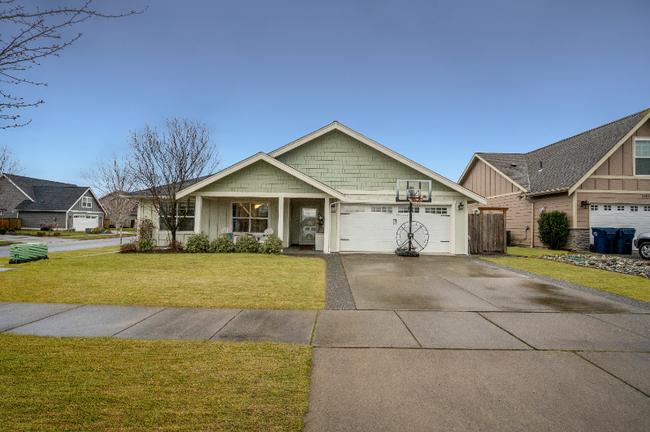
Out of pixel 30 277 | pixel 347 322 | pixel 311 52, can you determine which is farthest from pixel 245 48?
pixel 347 322

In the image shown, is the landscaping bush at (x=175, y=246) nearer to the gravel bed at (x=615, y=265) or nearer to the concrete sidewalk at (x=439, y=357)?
the concrete sidewalk at (x=439, y=357)

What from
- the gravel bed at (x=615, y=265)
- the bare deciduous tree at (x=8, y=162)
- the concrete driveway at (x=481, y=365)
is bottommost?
the concrete driveway at (x=481, y=365)

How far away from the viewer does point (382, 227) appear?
47.9 ft

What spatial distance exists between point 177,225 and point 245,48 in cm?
961

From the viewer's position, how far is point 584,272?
31.8 ft

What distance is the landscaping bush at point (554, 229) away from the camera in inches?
647

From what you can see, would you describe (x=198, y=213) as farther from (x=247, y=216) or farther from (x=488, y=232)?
(x=488, y=232)

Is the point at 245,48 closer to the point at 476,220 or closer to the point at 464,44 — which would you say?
the point at 464,44

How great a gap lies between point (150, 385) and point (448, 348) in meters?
3.22

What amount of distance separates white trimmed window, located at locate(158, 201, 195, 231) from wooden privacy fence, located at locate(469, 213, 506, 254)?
45.8 ft

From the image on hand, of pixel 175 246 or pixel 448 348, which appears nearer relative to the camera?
pixel 448 348

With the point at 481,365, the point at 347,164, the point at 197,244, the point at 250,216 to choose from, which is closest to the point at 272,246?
the point at 250,216

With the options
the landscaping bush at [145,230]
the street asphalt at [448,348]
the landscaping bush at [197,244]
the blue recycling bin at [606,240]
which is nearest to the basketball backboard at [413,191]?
the street asphalt at [448,348]

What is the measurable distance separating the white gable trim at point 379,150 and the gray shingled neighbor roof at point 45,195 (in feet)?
119
